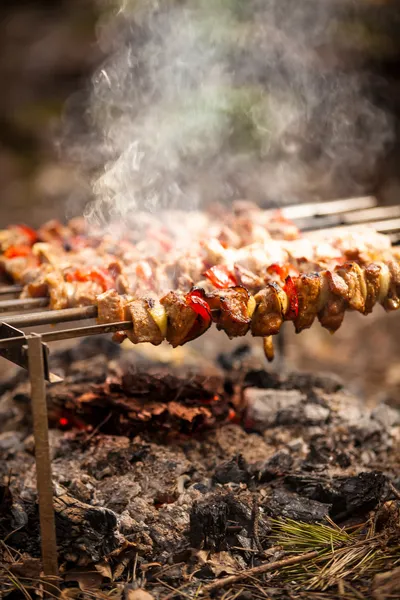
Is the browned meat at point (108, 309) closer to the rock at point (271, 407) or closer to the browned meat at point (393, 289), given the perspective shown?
the browned meat at point (393, 289)

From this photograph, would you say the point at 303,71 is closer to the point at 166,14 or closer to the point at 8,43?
the point at 166,14

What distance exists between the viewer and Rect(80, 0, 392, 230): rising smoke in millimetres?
6215

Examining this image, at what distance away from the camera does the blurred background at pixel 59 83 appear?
1111cm

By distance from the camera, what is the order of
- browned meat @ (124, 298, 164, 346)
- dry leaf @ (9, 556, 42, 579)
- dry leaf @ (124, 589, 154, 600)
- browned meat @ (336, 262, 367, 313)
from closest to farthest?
dry leaf @ (124, 589, 154, 600), dry leaf @ (9, 556, 42, 579), browned meat @ (124, 298, 164, 346), browned meat @ (336, 262, 367, 313)

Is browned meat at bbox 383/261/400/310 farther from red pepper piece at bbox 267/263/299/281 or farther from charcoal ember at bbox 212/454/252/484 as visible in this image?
charcoal ember at bbox 212/454/252/484

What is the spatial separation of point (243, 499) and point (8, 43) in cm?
1347

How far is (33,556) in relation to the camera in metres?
3.47

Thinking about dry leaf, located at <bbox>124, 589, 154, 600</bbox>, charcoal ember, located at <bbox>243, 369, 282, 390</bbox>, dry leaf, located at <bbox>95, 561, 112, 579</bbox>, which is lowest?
dry leaf, located at <bbox>124, 589, 154, 600</bbox>

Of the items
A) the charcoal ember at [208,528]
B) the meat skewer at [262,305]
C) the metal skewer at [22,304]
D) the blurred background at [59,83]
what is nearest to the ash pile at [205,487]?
the charcoal ember at [208,528]

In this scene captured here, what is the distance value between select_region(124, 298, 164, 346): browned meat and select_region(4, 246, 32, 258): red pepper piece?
5.92 ft

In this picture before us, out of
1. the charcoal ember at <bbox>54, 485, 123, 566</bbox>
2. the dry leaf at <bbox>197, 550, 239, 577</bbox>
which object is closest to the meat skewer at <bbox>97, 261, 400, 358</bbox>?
the charcoal ember at <bbox>54, 485, 123, 566</bbox>

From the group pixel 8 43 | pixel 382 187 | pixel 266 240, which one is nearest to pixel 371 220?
pixel 266 240

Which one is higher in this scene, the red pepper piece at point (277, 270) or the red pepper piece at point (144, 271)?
the red pepper piece at point (144, 271)

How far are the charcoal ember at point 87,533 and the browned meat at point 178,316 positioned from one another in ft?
3.73
